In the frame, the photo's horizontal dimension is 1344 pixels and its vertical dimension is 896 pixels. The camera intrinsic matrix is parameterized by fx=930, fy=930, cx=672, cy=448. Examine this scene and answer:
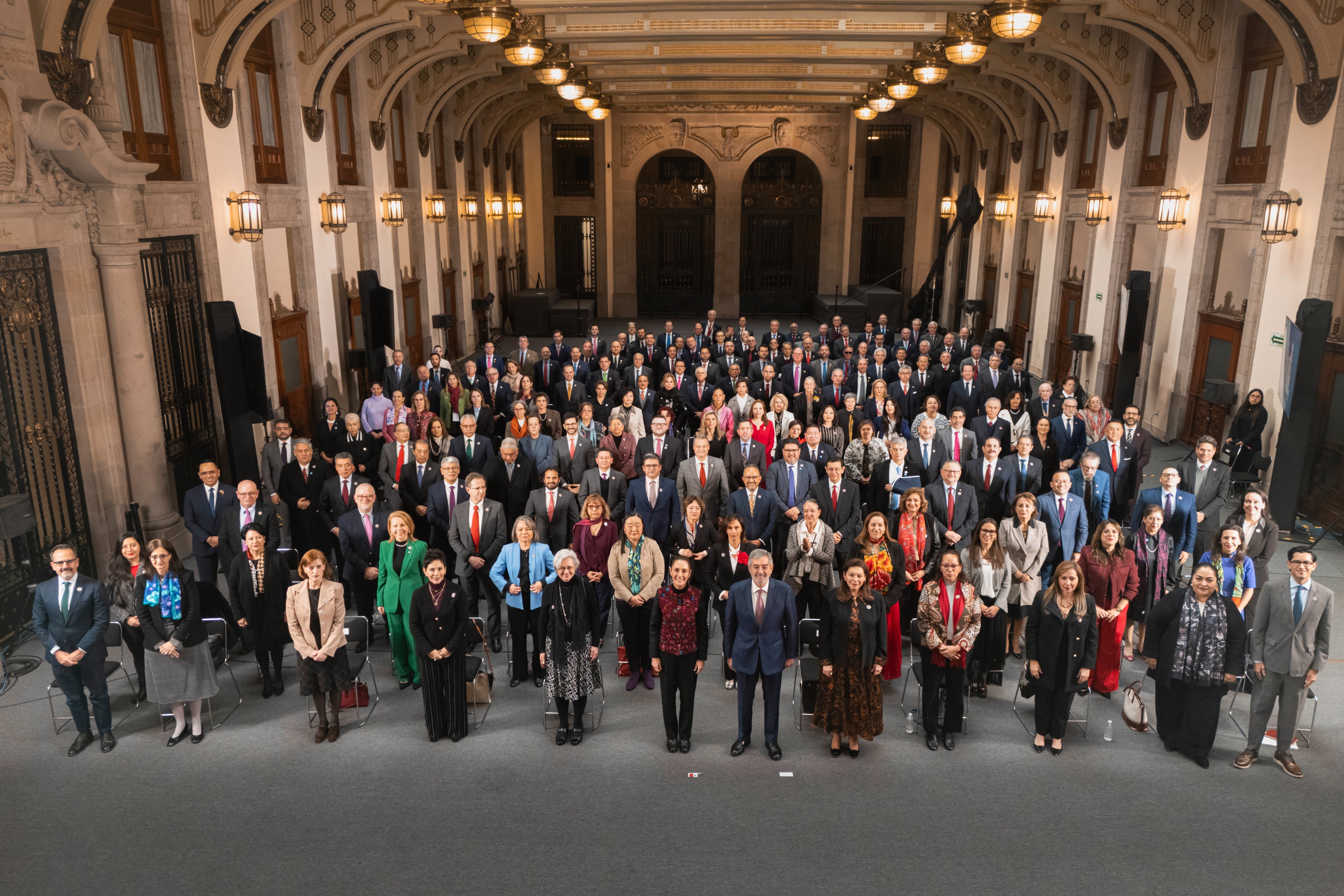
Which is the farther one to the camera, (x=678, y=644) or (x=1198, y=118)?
(x=1198, y=118)

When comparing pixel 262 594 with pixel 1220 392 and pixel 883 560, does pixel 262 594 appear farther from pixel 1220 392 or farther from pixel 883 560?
pixel 1220 392

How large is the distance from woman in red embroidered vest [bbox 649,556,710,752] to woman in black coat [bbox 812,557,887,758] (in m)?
0.88

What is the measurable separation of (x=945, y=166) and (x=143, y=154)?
25.0m

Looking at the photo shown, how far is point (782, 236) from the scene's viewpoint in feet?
102

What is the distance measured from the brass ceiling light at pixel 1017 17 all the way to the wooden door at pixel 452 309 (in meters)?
13.7

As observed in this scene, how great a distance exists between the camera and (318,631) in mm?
6598

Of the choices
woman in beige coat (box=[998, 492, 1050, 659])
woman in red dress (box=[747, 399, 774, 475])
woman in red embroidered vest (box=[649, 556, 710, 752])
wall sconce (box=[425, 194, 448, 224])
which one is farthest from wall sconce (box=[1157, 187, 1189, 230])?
wall sconce (box=[425, 194, 448, 224])

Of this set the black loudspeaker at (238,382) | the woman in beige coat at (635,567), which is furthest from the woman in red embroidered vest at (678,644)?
the black loudspeaker at (238,382)

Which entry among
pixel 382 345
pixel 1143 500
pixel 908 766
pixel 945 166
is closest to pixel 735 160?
pixel 945 166

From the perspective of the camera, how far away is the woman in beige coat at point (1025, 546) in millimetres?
7484

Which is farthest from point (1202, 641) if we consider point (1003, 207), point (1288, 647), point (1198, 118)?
point (1003, 207)

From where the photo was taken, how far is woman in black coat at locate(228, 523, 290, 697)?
7.19 m

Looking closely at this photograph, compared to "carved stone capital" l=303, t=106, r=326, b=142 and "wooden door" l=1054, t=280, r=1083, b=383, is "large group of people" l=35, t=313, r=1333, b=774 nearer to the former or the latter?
"carved stone capital" l=303, t=106, r=326, b=142

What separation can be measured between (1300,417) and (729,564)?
7308 millimetres
